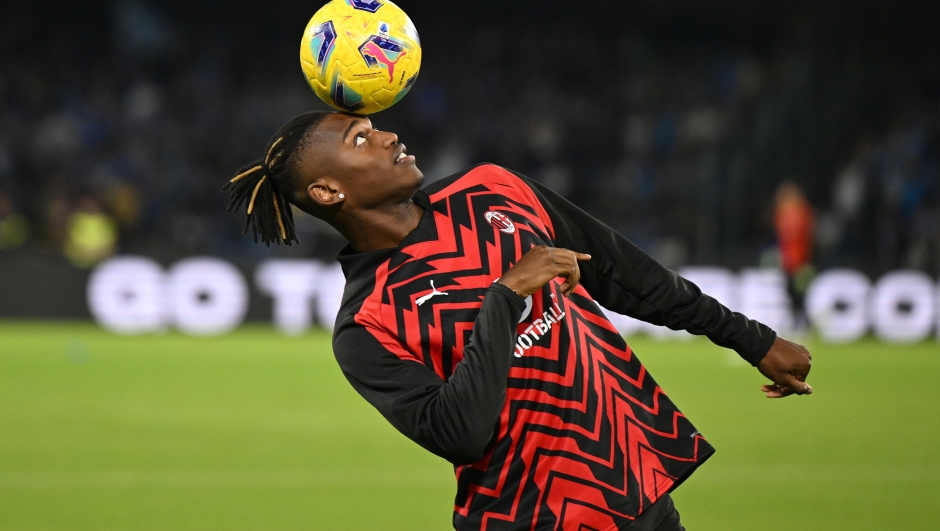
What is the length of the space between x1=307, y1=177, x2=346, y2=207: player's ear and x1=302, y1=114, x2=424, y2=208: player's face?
0.05 ft

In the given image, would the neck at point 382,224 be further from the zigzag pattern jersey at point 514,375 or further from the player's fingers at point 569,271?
the player's fingers at point 569,271

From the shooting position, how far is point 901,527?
5973 millimetres

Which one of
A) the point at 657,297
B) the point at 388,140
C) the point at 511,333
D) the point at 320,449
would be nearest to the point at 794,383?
the point at 657,297

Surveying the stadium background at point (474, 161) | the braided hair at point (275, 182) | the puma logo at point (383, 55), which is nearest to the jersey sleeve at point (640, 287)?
the puma logo at point (383, 55)

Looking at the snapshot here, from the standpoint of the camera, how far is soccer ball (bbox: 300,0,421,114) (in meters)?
3.44

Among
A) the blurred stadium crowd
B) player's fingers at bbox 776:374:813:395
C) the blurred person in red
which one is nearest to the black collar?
player's fingers at bbox 776:374:813:395

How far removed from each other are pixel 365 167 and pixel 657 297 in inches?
36.4

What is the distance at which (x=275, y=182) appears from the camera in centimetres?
336

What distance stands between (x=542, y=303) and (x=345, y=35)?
1062mm

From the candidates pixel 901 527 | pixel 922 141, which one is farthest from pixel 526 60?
pixel 901 527

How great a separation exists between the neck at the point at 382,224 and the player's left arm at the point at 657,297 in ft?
1.28

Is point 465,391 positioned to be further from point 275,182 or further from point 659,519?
point 275,182

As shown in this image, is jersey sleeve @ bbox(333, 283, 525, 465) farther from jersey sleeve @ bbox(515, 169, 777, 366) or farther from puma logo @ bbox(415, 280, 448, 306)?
jersey sleeve @ bbox(515, 169, 777, 366)

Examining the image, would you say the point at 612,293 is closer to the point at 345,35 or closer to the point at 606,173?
the point at 345,35
